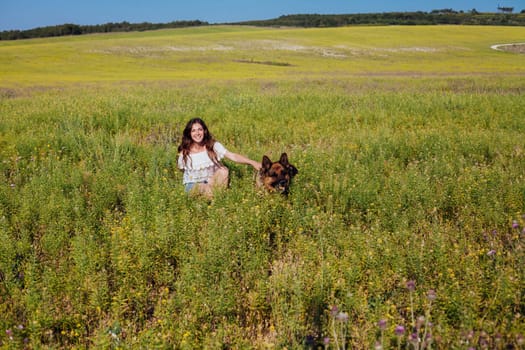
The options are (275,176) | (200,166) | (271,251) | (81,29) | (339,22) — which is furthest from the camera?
(339,22)

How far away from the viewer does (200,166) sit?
6.51 meters

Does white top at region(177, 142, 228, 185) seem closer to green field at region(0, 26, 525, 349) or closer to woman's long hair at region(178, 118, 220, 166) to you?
woman's long hair at region(178, 118, 220, 166)

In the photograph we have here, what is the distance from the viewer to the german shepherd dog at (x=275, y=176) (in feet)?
18.1

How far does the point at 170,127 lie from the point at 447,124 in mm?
6070

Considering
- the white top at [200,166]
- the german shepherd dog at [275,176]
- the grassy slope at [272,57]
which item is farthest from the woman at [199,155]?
the grassy slope at [272,57]

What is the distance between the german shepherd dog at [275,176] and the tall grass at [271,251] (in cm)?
13

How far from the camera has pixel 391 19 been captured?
107 metres

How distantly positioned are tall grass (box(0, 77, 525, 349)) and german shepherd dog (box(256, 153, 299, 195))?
0.13 metres

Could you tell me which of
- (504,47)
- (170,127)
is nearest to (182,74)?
(170,127)

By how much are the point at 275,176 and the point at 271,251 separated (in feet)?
4.58

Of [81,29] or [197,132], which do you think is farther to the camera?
[81,29]

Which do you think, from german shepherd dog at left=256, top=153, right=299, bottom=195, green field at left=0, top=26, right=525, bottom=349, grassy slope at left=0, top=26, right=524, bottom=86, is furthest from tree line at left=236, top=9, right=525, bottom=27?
german shepherd dog at left=256, top=153, right=299, bottom=195

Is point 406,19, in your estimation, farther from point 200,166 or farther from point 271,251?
point 271,251

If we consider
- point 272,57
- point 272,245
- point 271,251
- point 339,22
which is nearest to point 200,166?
point 272,245
